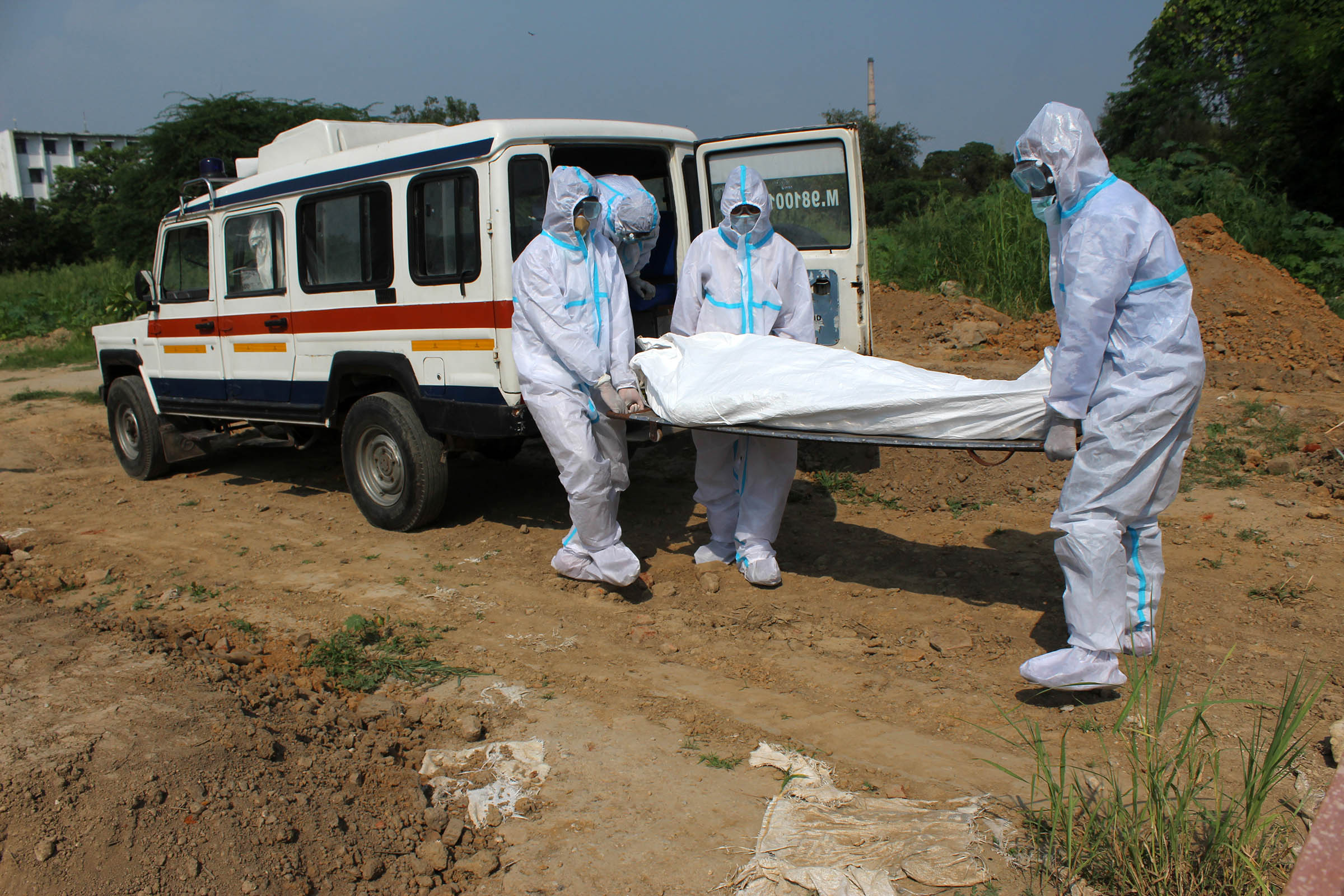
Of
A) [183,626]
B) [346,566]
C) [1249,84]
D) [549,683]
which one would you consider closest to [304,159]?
[346,566]

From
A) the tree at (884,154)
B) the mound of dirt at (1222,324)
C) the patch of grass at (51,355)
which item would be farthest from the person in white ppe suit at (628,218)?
the tree at (884,154)

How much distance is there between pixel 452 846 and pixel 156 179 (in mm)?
20104

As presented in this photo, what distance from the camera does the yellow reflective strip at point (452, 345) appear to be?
5.39m

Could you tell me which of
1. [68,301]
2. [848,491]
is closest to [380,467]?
[848,491]

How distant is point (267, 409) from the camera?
6996 mm

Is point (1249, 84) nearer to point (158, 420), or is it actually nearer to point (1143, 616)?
point (1143, 616)

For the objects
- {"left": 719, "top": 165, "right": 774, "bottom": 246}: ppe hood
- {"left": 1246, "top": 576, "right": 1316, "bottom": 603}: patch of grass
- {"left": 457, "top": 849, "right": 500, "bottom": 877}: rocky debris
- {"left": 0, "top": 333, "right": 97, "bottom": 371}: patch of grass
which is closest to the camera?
{"left": 457, "top": 849, "right": 500, "bottom": 877}: rocky debris

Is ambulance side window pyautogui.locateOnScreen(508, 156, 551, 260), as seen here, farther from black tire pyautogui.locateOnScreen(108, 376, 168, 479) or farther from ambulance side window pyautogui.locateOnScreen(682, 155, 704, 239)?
black tire pyautogui.locateOnScreen(108, 376, 168, 479)

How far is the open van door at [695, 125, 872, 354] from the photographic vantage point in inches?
241

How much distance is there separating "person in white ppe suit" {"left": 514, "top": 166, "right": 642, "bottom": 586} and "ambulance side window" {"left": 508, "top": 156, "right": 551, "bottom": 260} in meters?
0.22

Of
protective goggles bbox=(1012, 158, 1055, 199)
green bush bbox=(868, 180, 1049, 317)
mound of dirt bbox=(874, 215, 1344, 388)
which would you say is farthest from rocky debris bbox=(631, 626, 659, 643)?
green bush bbox=(868, 180, 1049, 317)

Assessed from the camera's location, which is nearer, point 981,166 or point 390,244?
point 390,244

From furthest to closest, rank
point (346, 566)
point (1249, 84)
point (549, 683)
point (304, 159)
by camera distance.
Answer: point (1249, 84), point (304, 159), point (346, 566), point (549, 683)

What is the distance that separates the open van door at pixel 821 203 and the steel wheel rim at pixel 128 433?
5.63 m
